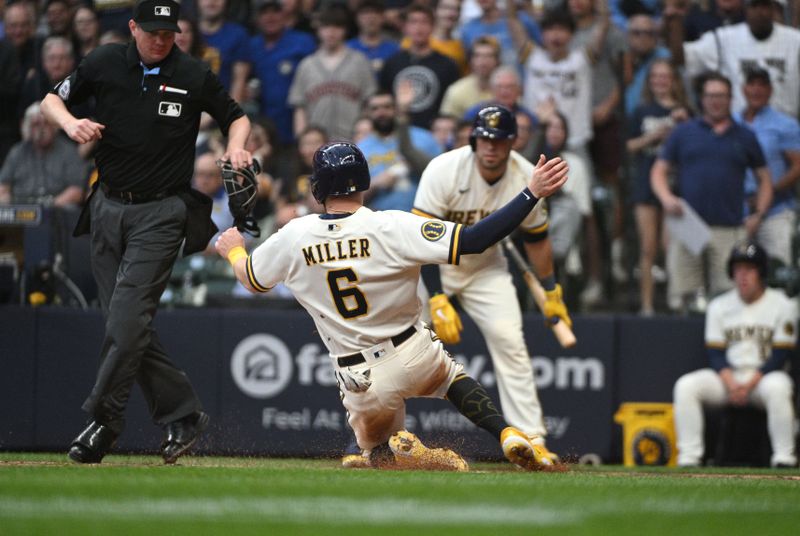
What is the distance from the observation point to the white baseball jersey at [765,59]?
499 inches

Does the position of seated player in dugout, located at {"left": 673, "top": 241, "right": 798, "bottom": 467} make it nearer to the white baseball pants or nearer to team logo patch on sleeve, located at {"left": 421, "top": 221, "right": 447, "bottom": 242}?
the white baseball pants

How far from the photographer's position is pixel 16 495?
6.12 meters

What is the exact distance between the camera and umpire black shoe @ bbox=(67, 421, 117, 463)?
7.88m

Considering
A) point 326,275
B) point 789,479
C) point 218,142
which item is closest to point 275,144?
point 218,142

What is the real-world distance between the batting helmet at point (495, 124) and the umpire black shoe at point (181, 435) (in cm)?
262

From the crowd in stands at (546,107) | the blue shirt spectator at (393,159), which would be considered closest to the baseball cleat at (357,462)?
the crowd in stands at (546,107)

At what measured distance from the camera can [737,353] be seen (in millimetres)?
11258

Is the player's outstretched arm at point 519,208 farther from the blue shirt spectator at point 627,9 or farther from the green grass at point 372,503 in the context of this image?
the blue shirt spectator at point 627,9

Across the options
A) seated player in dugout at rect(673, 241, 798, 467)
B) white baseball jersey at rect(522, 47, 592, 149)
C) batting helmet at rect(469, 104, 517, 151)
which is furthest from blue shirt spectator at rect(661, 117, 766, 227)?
batting helmet at rect(469, 104, 517, 151)

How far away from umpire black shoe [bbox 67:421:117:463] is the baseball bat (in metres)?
3.23

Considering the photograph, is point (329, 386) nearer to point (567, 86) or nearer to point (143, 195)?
point (567, 86)

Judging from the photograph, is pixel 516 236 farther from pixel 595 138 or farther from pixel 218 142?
pixel 218 142

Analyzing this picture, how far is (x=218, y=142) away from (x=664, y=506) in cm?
789

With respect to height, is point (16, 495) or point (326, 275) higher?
point (326, 275)
